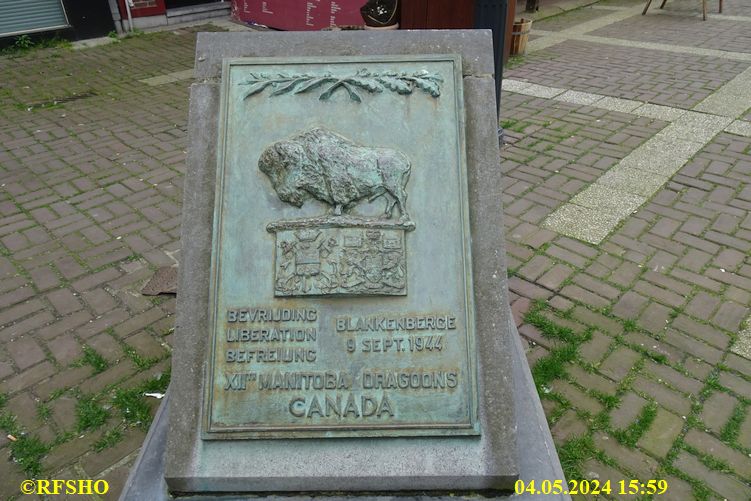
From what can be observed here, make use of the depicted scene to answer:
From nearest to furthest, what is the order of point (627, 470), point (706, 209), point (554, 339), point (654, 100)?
point (627, 470) < point (554, 339) < point (706, 209) < point (654, 100)

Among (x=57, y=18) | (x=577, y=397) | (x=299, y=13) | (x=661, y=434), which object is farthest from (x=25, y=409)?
(x=57, y=18)

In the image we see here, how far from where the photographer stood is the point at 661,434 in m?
2.64

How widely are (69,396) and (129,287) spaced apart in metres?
0.94

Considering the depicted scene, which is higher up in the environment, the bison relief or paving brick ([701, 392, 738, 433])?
the bison relief

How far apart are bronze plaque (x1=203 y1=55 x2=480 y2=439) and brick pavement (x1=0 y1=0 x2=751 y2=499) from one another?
0.99 m

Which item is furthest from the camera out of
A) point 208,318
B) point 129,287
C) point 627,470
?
point 129,287

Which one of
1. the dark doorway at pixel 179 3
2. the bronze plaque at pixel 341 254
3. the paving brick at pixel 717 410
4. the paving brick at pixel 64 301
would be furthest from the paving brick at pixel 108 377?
the dark doorway at pixel 179 3

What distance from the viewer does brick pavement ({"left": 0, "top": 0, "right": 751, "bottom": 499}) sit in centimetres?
263

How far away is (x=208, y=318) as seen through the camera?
6.88 feet

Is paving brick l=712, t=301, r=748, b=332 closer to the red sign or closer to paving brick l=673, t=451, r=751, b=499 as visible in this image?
paving brick l=673, t=451, r=751, b=499

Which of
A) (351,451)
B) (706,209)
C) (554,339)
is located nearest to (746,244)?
(706,209)

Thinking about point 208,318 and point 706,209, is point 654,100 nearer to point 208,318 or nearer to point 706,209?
point 706,209

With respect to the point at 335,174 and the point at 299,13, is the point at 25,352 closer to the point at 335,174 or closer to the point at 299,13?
the point at 335,174

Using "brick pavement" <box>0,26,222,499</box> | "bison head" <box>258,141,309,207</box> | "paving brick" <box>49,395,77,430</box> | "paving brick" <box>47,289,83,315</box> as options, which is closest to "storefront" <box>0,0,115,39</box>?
"brick pavement" <box>0,26,222,499</box>
